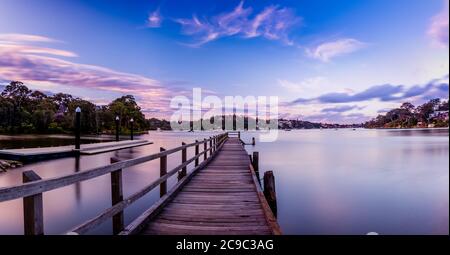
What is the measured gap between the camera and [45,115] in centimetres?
6181

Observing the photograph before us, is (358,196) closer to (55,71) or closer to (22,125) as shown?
(55,71)

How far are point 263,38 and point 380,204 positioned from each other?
10220mm

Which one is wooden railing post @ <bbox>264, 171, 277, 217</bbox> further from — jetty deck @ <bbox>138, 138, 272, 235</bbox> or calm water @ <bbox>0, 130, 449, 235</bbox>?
calm water @ <bbox>0, 130, 449, 235</bbox>

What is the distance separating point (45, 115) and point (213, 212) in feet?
226

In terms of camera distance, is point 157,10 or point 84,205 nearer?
point 157,10

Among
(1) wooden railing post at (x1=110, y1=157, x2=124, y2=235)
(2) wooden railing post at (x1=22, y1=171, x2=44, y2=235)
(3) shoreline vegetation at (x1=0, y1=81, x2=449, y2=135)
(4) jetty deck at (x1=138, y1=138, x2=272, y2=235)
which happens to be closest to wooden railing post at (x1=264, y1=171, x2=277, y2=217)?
(4) jetty deck at (x1=138, y1=138, x2=272, y2=235)

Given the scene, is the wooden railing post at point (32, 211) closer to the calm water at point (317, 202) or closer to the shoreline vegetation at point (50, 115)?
the calm water at point (317, 202)

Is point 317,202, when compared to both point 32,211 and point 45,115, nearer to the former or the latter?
point 32,211

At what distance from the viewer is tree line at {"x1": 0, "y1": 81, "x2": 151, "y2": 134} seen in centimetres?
6078

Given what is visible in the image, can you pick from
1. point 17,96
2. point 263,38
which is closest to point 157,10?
point 263,38

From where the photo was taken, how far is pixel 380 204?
47.1 ft

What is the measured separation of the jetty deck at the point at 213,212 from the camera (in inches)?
177

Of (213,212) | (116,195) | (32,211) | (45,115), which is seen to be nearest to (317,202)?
(213,212)
